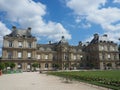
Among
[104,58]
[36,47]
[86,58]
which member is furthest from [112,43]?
[36,47]

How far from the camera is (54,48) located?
2645 inches

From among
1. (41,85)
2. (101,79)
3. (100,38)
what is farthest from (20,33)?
(41,85)

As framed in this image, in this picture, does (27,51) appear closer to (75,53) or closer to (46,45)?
(46,45)

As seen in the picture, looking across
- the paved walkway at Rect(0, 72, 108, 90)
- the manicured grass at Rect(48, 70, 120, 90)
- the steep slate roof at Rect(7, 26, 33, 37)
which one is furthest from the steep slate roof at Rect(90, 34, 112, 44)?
the paved walkway at Rect(0, 72, 108, 90)

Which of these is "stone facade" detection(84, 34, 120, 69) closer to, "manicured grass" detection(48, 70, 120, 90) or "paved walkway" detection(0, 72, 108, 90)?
"manicured grass" detection(48, 70, 120, 90)

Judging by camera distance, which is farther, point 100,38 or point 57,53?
point 100,38

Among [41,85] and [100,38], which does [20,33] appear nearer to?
[100,38]

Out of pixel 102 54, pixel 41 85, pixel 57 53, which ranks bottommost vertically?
pixel 41 85

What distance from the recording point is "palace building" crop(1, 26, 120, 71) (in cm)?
5688

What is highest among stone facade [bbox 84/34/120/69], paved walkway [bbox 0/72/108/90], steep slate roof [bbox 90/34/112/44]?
steep slate roof [bbox 90/34/112/44]

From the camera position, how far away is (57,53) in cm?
6575

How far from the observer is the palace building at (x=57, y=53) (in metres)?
56.9

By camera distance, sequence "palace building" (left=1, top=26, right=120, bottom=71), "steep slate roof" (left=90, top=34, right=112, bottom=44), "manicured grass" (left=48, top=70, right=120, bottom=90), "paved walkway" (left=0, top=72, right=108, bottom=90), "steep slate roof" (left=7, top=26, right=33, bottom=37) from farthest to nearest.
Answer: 1. "steep slate roof" (left=90, top=34, right=112, bottom=44)
2. "steep slate roof" (left=7, top=26, right=33, bottom=37)
3. "palace building" (left=1, top=26, right=120, bottom=71)
4. "manicured grass" (left=48, top=70, right=120, bottom=90)
5. "paved walkway" (left=0, top=72, right=108, bottom=90)

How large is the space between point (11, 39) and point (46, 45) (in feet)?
44.4
